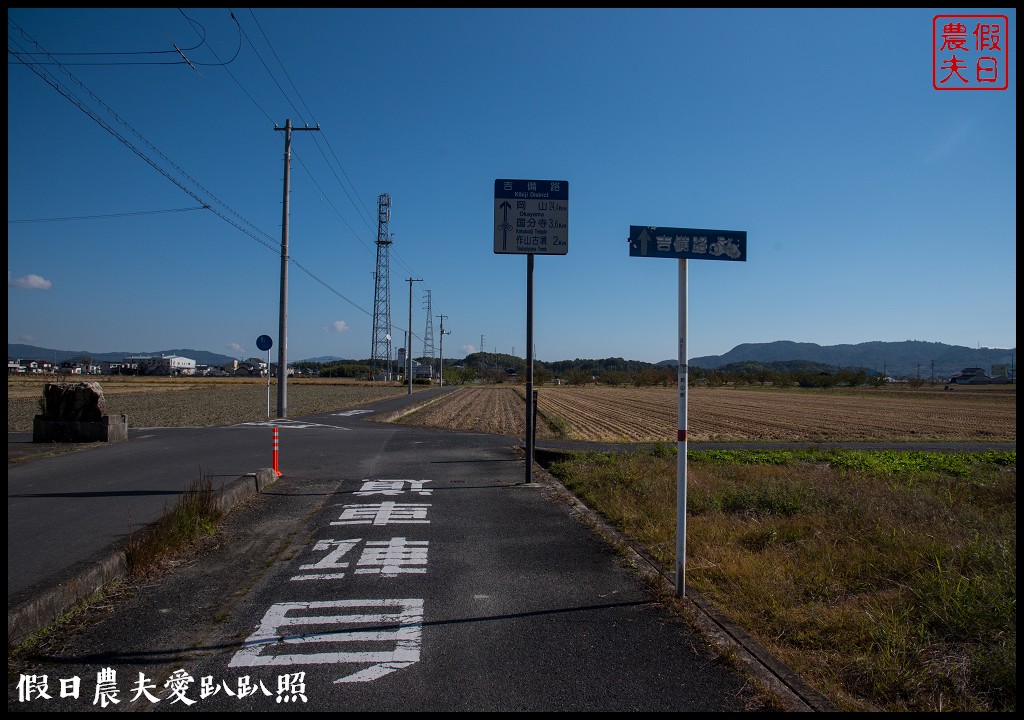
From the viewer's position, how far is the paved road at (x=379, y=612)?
11.6 ft

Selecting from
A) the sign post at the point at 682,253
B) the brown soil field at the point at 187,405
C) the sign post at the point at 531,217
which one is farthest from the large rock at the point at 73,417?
the sign post at the point at 682,253

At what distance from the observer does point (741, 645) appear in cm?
411

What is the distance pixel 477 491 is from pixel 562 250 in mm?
3918

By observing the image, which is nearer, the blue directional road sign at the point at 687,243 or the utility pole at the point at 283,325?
the blue directional road sign at the point at 687,243

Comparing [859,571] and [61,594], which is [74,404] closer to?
[61,594]

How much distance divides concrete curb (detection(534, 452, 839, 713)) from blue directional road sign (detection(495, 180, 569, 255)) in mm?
5171

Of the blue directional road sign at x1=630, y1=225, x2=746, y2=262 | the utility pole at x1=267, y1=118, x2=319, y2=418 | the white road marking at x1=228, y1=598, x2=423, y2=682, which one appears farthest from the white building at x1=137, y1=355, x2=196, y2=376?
the blue directional road sign at x1=630, y1=225, x2=746, y2=262

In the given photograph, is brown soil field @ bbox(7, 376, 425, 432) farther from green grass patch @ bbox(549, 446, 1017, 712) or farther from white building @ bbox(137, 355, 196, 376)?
white building @ bbox(137, 355, 196, 376)

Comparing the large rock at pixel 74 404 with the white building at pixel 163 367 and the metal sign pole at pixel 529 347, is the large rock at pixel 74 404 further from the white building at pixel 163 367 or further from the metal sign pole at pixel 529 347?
the white building at pixel 163 367

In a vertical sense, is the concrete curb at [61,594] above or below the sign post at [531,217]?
below

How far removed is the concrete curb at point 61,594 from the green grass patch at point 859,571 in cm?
466

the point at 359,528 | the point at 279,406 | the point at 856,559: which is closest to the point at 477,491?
the point at 359,528

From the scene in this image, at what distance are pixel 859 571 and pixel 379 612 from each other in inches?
159

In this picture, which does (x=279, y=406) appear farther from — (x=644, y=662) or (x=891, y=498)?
(x=644, y=662)
